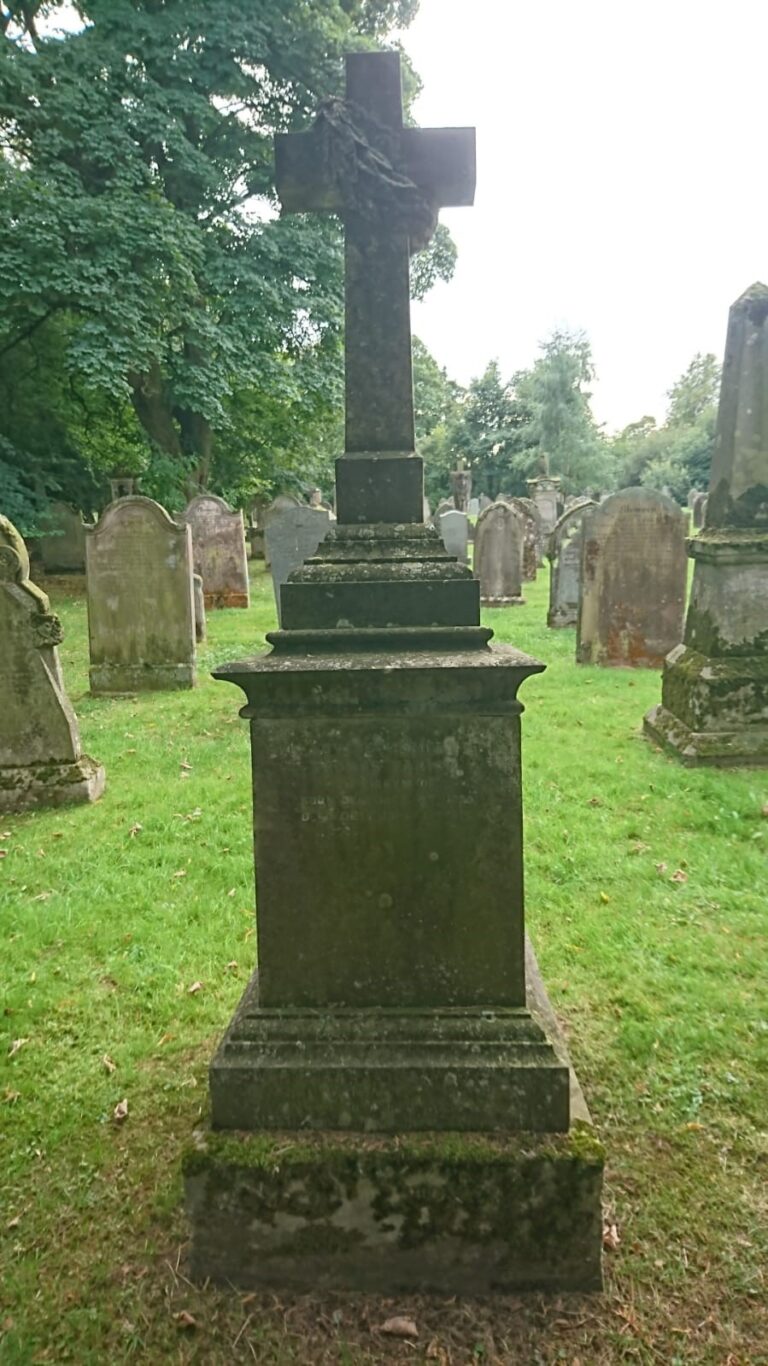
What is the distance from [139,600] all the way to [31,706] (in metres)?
3.62

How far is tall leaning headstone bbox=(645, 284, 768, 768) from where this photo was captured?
6.33 metres

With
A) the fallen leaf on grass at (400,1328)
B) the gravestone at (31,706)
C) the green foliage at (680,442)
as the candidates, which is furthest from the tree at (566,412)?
the fallen leaf on grass at (400,1328)

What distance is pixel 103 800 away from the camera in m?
6.23

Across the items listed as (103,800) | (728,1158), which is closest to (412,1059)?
(728,1158)

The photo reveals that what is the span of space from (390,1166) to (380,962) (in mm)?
535

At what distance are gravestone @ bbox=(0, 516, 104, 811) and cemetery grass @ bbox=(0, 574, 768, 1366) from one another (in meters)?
0.25

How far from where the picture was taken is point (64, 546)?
69.9 feet

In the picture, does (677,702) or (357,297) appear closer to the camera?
(357,297)

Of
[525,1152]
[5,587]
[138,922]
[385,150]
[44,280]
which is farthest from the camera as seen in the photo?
[44,280]

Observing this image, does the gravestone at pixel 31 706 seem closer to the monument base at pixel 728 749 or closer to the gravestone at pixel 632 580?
the monument base at pixel 728 749

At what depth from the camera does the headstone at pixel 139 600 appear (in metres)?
9.21

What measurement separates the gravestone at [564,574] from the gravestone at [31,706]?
834cm

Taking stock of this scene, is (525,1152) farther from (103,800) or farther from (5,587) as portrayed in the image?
(5,587)

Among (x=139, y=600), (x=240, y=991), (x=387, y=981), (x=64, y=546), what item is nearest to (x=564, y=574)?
(x=139, y=600)
